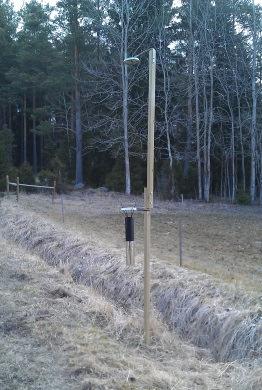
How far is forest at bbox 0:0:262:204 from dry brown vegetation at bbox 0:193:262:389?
18.8 metres

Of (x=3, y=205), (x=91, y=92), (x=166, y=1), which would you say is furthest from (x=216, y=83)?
(x=3, y=205)

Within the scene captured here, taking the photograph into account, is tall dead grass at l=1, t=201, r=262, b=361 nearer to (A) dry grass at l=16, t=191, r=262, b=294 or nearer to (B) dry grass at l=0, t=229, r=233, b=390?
(B) dry grass at l=0, t=229, r=233, b=390

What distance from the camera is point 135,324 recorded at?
17.5 ft

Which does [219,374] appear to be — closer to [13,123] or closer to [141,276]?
[141,276]

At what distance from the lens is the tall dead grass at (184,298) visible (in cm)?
487

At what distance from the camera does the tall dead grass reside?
487 centimetres

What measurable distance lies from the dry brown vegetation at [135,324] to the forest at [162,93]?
18803mm

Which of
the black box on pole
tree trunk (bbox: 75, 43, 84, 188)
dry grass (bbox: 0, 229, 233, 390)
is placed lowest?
dry grass (bbox: 0, 229, 233, 390)

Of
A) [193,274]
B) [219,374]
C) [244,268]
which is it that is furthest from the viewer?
[244,268]

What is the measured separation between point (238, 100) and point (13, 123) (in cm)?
2557

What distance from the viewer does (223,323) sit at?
5113 millimetres

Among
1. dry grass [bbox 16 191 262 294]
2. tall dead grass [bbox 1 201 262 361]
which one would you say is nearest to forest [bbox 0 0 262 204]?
dry grass [bbox 16 191 262 294]

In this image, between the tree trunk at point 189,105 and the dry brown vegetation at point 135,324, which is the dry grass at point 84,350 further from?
the tree trunk at point 189,105

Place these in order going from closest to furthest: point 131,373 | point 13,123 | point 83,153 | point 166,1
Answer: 1. point 131,373
2. point 166,1
3. point 83,153
4. point 13,123
